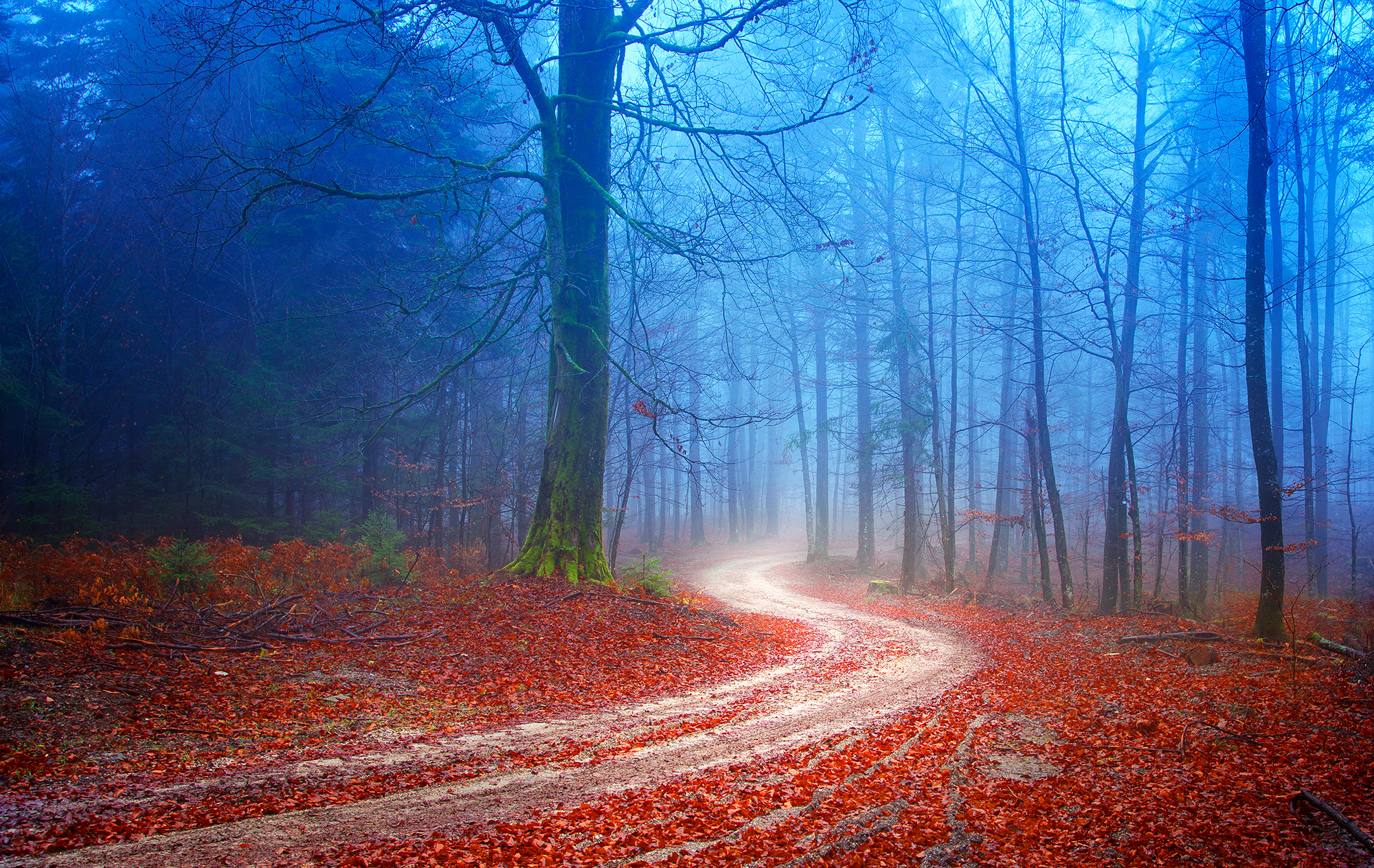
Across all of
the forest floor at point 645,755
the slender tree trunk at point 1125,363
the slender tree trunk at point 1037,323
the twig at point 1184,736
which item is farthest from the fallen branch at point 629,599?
the slender tree trunk at point 1125,363

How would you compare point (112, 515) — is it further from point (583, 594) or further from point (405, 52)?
point (405, 52)

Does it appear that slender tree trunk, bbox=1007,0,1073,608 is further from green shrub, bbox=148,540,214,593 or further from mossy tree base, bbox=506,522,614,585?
green shrub, bbox=148,540,214,593

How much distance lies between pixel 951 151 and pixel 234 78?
2052 centimetres

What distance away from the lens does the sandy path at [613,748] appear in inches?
136

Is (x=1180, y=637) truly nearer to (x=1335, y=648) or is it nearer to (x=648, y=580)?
(x=1335, y=648)

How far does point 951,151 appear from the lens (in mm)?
17797

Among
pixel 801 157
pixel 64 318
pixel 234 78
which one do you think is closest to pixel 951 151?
pixel 801 157

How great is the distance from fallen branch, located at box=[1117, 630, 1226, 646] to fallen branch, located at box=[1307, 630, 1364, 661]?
0.98 m

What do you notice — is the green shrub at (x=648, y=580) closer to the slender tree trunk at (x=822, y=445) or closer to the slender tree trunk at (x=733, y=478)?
the slender tree trunk at (x=822, y=445)

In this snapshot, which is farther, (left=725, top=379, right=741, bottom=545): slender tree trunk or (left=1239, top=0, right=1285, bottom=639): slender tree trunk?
(left=725, top=379, right=741, bottom=545): slender tree trunk

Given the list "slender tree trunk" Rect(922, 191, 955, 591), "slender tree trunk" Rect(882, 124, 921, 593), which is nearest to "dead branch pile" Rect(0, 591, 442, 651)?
"slender tree trunk" Rect(922, 191, 955, 591)

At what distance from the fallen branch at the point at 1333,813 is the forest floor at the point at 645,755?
82mm

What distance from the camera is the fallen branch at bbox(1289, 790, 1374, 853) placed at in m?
3.60

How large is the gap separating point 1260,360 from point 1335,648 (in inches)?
153
